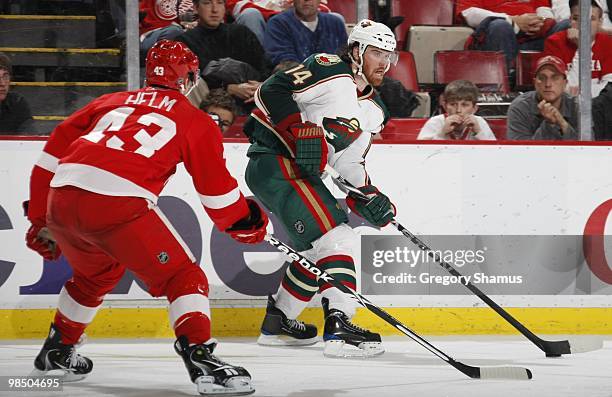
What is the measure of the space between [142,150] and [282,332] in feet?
4.89

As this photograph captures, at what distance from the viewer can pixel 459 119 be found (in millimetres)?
4797

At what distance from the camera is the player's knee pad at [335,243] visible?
4016 mm

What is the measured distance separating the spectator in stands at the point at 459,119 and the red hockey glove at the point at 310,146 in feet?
2.82

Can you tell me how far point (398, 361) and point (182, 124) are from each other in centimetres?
138

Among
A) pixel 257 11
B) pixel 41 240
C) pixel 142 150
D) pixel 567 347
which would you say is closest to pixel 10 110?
pixel 257 11

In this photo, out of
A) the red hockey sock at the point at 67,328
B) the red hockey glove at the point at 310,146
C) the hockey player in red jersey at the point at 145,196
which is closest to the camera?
the hockey player in red jersey at the point at 145,196

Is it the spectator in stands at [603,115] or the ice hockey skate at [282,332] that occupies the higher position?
the spectator in stands at [603,115]

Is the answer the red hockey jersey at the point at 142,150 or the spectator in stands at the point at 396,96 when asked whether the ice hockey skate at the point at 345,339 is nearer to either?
the red hockey jersey at the point at 142,150

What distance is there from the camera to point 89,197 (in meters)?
3.01

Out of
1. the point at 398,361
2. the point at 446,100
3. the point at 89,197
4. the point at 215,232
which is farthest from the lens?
the point at 446,100

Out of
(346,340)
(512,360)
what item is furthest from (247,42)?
(512,360)

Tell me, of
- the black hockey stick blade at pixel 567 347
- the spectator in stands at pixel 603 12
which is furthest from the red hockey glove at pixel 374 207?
the spectator in stands at pixel 603 12

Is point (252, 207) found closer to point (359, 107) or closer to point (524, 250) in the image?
point (359, 107)

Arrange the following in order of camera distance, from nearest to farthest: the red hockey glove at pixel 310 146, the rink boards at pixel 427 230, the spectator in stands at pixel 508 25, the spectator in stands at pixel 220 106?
1. the red hockey glove at pixel 310 146
2. the rink boards at pixel 427 230
3. the spectator in stands at pixel 220 106
4. the spectator in stands at pixel 508 25
